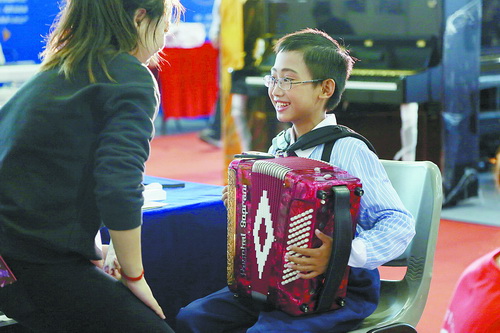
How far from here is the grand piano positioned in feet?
17.8

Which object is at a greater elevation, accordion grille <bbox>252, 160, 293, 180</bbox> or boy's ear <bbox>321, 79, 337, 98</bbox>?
boy's ear <bbox>321, 79, 337, 98</bbox>

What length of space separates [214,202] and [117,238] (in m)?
0.94

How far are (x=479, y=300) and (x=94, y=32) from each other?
3.10ft

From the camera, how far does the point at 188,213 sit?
2393 mm

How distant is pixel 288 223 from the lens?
5.77 feet

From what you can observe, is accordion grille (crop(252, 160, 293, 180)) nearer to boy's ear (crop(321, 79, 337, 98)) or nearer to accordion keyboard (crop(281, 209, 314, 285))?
A: accordion keyboard (crop(281, 209, 314, 285))

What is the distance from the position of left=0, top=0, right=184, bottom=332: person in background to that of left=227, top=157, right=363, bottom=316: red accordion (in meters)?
0.37

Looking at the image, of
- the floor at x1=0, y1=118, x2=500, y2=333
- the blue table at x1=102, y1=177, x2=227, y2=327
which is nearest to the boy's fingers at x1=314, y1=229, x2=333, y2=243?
the blue table at x1=102, y1=177, x2=227, y2=327

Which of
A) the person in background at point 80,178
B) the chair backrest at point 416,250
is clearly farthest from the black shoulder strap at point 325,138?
the person in background at point 80,178

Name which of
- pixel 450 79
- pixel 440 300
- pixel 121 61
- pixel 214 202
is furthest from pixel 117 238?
pixel 450 79

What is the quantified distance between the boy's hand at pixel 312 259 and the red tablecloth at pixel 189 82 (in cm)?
708

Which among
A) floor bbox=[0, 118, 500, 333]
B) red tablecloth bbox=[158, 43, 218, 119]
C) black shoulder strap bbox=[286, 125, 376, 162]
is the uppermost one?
black shoulder strap bbox=[286, 125, 376, 162]

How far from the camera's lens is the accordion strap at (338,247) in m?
1.71

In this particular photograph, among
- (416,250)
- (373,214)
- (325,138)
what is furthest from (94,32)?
(416,250)
